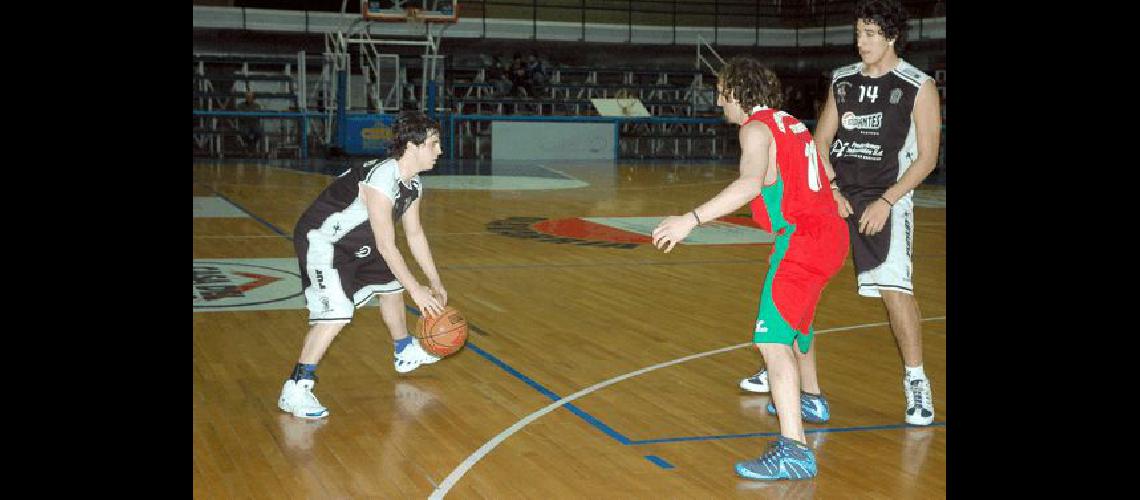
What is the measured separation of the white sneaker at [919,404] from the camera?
4.59m

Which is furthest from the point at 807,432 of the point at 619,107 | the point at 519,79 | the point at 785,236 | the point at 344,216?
the point at 519,79

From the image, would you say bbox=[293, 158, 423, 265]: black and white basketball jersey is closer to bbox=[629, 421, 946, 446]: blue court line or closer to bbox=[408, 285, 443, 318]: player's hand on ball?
bbox=[408, 285, 443, 318]: player's hand on ball

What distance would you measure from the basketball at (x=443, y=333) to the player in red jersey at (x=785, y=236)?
159 cm

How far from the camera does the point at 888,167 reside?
4.57 m

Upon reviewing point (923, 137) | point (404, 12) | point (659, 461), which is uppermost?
point (404, 12)

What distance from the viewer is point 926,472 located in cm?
402

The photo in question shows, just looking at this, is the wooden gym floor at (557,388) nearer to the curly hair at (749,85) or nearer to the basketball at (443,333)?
the basketball at (443,333)

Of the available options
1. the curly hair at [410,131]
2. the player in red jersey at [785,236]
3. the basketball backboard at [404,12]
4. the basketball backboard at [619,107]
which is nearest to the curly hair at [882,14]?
the player in red jersey at [785,236]

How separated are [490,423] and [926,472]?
5.06 feet

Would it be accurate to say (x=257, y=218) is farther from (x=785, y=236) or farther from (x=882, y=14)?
(x=785, y=236)

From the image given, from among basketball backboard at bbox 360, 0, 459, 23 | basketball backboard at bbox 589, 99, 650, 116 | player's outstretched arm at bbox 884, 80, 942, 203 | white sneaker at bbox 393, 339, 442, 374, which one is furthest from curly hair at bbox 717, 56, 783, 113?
→ basketball backboard at bbox 589, 99, 650, 116

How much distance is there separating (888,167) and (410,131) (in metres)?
1.72
